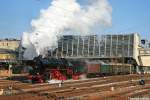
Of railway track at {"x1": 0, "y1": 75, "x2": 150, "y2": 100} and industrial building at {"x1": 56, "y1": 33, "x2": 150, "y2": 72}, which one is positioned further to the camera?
industrial building at {"x1": 56, "y1": 33, "x2": 150, "y2": 72}

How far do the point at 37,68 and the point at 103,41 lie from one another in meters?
92.8

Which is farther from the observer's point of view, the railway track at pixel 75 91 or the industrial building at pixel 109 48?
the industrial building at pixel 109 48

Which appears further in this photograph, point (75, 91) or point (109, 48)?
point (109, 48)

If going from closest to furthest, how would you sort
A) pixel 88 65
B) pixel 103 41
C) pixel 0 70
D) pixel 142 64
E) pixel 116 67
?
pixel 88 65 < pixel 0 70 < pixel 116 67 < pixel 142 64 < pixel 103 41

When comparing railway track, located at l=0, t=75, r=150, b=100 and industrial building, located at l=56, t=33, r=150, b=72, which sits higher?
industrial building, located at l=56, t=33, r=150, b=72

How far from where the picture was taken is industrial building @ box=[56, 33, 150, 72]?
12519cm

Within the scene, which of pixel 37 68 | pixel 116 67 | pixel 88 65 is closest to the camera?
pixel 37 68

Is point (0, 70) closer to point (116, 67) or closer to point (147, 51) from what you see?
point (116, 67)

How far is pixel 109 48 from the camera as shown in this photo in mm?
129125

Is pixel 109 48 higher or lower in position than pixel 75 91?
higher

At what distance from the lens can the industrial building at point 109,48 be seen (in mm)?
125188

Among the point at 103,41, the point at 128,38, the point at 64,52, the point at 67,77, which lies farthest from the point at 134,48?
the point at 67,77

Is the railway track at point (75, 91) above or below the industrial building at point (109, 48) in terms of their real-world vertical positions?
below

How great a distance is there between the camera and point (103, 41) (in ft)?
432
